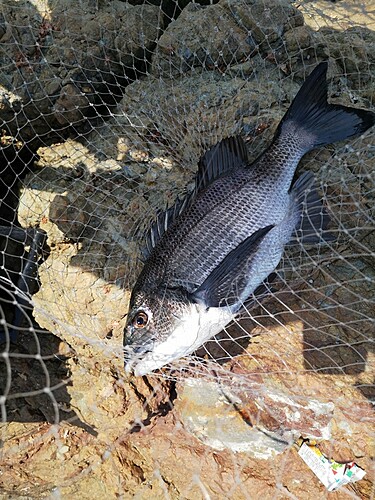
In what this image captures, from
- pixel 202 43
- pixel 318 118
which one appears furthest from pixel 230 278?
pixel 202 43

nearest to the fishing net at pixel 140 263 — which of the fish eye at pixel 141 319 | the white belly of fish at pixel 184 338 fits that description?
the white belly of fish at pixel 184 338

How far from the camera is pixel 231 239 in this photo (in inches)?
116

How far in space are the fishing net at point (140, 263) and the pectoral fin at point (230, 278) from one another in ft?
0.92

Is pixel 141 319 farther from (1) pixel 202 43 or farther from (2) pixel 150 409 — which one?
(1) pixel 202 43

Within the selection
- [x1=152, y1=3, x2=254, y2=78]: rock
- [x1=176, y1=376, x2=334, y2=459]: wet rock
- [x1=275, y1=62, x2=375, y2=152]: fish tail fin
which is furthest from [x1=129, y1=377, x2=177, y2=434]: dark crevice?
[x1=152, y1=3, x2=254, y2=78]: rock

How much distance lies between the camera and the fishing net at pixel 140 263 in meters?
3.09

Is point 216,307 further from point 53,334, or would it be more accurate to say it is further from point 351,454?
point 53,334

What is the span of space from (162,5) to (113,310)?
10.2 ft

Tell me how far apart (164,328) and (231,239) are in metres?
0.71

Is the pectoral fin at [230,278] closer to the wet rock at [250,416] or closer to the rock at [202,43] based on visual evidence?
the wet rock at [250,416]

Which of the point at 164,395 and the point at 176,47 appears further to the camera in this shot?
the point at 176,47

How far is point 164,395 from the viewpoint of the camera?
11.7 ft

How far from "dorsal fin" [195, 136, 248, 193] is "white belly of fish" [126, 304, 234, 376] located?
87 cm

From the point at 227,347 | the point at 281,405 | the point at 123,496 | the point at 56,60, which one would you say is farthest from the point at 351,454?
the point at 56,60
